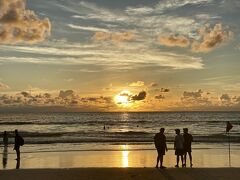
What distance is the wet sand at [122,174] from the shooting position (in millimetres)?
15796

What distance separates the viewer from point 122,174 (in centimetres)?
1655

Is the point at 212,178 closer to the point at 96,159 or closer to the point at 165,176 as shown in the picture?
the point at 165,176

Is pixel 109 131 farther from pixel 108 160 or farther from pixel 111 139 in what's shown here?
pixel 108 160

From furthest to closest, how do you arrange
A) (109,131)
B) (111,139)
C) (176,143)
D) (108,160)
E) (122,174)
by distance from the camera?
(109,131) < (111,139) < (108,160) < (176,143) < (122,174)

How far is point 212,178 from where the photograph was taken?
15.5 meters

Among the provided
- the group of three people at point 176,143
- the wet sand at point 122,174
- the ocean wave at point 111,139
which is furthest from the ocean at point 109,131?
the wet sand at point 122,174

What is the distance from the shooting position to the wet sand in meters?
15.8

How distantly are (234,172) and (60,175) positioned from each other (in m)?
7.78

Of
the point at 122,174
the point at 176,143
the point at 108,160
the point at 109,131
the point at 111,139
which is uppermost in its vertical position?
the point at 176,143

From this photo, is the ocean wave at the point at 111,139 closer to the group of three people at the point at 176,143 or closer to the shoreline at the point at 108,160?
the shoreline at the point at 108,160

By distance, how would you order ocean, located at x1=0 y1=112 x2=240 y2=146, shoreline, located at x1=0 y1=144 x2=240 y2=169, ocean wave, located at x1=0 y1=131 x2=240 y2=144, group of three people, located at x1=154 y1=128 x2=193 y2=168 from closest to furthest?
group of three people, located at x1=154 y1=128 x2=193 y2=168 < shoreline, located at x1=0 y1=144 x2=240 y2=169 < ocean wave, located at x1=0 y1=131 x2=240 y2=144 < ocean, located at x1=0 y1=112 x2=240 y2=146

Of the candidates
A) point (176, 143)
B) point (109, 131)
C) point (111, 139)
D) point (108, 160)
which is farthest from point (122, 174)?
point (109, 131)

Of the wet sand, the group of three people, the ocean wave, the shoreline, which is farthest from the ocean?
the wet sand

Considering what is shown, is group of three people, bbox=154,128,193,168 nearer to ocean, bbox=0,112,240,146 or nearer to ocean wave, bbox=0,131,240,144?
ocean, bbox=0,112,240,146
